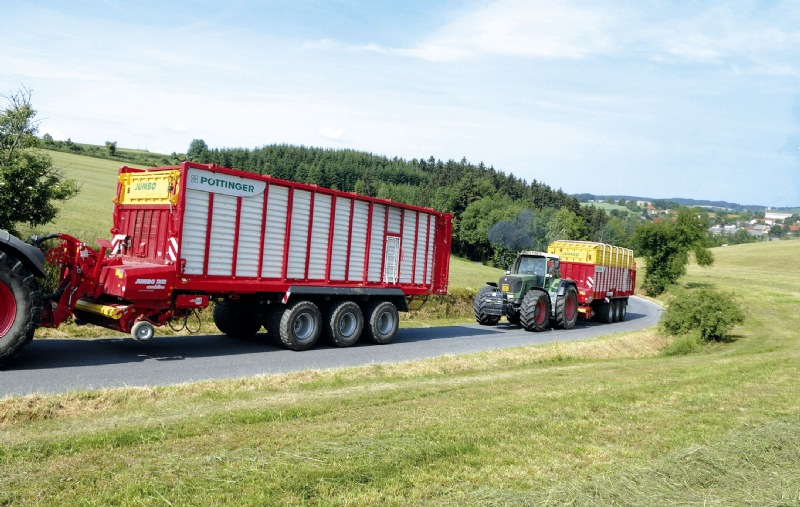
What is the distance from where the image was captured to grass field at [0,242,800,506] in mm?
4512

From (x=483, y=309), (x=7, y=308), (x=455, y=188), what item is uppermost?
(x=455, y=188)

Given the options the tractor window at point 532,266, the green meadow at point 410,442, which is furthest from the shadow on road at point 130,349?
the tractor window at point 532,266

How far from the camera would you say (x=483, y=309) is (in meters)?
21.9

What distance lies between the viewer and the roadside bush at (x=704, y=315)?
19781 millimetres

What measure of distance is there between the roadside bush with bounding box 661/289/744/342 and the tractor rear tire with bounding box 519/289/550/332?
3.80m

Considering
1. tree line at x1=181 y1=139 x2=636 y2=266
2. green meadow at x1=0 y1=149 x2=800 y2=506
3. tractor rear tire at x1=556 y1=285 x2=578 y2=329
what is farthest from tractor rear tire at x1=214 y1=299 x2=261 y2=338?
tree line at x1=181 y1=139 x2=636 y2=266

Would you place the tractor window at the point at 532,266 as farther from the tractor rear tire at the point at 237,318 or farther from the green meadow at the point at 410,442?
the green meadow at the point at 410,442

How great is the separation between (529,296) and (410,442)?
53.4 feet

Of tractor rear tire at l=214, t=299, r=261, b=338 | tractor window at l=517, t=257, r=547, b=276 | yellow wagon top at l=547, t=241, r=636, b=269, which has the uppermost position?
yellow wagon top at l=547, t=241, r=636, b=269

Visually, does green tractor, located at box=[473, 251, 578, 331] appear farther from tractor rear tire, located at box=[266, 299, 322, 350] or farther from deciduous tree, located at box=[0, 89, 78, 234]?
deciduous tree, located at box=[0, 89, 78, 234]

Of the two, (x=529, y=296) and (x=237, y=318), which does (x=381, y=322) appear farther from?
(x=529, y=296)

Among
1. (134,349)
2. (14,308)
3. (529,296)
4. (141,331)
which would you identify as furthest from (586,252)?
(14,308)

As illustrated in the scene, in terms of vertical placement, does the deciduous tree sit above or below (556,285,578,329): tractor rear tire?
above

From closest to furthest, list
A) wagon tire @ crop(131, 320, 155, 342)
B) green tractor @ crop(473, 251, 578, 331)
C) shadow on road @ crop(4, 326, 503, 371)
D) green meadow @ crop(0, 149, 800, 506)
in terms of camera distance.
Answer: green meadow @ crop(0, 149, 800, 506), shadow on road @ crop(4, 326, 503, 371), wagon tire @ crop(131, 320, 155, 342), green tractor @ crop(473, 251, 578, 331)
